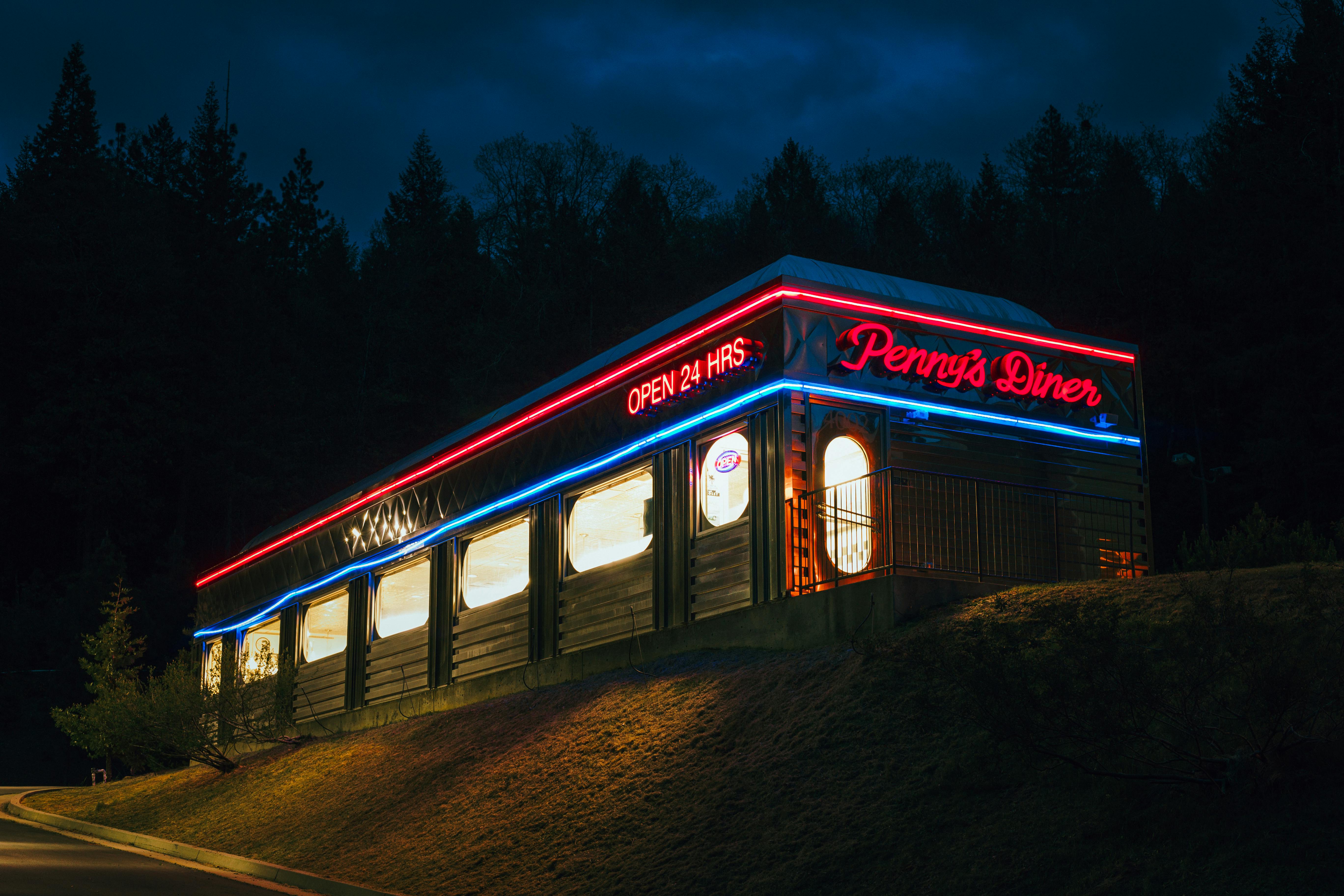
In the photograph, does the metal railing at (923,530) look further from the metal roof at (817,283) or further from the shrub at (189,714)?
the shrub at (189,714)

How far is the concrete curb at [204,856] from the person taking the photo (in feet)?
38.7

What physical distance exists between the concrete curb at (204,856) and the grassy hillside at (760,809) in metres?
0.28

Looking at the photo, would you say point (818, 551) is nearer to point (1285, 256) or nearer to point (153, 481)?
point (1285, 256)

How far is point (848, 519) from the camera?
1405 cm

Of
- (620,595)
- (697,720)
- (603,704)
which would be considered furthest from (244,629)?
(697,720)

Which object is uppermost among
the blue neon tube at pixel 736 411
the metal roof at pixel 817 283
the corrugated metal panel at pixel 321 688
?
the metal roof at pixel 817 283

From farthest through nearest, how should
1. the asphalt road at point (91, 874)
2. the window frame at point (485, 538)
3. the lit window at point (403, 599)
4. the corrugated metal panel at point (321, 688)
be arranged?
the corrugated metal panel at point (321, 688), the lit window at point (403, 599), the window frame at point (485, 538), the asphalt road at point (91, 874)

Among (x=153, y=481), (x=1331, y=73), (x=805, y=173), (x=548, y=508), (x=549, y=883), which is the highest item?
(x=805, y=173)

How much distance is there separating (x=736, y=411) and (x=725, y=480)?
880 mm

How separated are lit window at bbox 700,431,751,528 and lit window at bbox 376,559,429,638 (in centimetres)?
765

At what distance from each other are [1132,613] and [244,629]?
21.8m

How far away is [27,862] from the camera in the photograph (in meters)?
12.3

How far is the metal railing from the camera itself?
44.8 ft

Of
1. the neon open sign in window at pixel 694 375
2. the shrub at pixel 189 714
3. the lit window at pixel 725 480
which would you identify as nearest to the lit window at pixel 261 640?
the shrub at pixel 189 714
